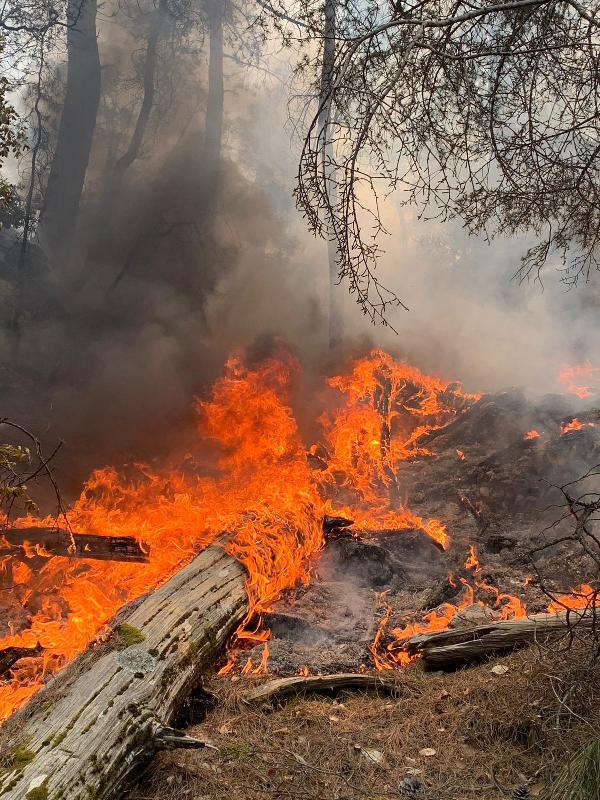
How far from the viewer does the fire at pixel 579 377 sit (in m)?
12.3

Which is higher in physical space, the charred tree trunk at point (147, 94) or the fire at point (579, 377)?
the charred tree trunk at point (147, 94)

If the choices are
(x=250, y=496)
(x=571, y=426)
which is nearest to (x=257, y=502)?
(x=250, y=496)

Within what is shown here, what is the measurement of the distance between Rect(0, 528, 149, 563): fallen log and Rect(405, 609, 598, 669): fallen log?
308cm

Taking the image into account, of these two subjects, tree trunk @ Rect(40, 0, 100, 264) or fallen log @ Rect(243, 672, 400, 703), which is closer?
fallen log @ Rect(243, 672, 400, 703)

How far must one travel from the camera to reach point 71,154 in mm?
12344

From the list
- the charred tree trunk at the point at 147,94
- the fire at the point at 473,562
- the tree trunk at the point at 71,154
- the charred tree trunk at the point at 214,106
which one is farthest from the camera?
the charred tree trunk at the point at 214,106

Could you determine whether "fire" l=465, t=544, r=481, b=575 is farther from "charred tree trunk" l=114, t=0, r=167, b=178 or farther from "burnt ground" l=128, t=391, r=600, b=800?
"charred tree trunk" l=114, t=0, r=167, b=178

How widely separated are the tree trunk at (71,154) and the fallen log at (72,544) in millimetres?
8200

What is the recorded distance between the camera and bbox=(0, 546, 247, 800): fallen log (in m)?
2.67

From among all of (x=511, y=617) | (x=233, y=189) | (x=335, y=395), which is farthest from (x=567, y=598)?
(x=233, y=189)

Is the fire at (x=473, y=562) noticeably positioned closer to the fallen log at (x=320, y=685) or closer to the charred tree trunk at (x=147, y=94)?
the fallen log at (x=320, y=685)

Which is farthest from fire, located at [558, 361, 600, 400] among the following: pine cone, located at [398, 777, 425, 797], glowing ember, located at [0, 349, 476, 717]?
pine cone, located at [398, 777, 425, 797]

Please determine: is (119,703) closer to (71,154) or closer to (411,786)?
(411,786)

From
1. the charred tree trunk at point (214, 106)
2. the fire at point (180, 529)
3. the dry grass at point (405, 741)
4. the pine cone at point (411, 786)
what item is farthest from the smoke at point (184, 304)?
the pine cone at point (411, 786)
